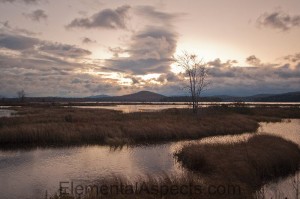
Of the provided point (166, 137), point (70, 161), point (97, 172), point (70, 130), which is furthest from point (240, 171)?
point (70, 130)

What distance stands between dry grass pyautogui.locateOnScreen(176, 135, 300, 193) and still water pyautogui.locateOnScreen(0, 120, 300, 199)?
2.79 feet

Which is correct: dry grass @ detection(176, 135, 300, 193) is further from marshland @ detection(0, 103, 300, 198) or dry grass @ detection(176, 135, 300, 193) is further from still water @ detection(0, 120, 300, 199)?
still water @ detection(0, 120, 300, 199)

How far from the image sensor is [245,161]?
56.8 feet

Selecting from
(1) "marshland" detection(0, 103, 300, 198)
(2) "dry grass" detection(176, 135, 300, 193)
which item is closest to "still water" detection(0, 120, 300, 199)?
(1) "marshland" detection(0, 103, 300, 198)

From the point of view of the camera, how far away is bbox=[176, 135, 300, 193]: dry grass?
51.1 feet

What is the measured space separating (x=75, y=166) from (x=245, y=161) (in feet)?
34.6

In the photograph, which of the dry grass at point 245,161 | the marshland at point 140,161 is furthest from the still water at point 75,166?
the dry grass at point 245,161

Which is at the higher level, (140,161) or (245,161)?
(245,161)

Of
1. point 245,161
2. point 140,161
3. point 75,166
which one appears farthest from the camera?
point 140,161

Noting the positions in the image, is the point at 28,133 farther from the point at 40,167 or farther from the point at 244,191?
the point at 244,191

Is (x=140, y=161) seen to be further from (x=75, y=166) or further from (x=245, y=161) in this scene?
(x=245, y=161)

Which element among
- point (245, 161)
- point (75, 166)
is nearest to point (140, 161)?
point (75, 166)

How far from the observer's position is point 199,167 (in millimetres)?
18078

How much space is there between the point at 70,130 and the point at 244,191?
23.1 metres
